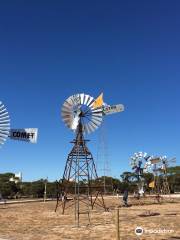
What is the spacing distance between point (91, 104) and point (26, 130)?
10079 mm

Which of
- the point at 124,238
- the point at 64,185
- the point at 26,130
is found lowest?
the point at 124,238

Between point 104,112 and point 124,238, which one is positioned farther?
point 104,112

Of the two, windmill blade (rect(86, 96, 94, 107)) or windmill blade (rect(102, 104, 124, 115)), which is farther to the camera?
windmill blade (rect(86, 96, 94, 107))

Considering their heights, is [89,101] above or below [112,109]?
above

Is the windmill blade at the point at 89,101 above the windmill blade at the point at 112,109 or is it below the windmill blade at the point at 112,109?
above

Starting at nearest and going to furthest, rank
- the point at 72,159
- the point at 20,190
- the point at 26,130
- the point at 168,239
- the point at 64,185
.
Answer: the point at 168,239 < the point at 26,130 < the point at 72,159 < the point at 64,185 < the point at 20,190

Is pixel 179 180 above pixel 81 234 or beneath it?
above

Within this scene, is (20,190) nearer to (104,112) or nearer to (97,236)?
(104,112)

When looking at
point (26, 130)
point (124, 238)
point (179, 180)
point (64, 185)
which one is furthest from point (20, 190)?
point (124, 238)

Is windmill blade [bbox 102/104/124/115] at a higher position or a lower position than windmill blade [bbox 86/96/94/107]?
lower

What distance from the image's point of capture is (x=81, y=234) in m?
19.1

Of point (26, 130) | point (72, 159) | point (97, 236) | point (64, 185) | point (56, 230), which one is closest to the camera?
point (97, 236)

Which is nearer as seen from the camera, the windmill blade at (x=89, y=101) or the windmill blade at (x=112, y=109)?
the windmill blade at (x=112, y=109)

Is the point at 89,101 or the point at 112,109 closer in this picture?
the point at 112,109
